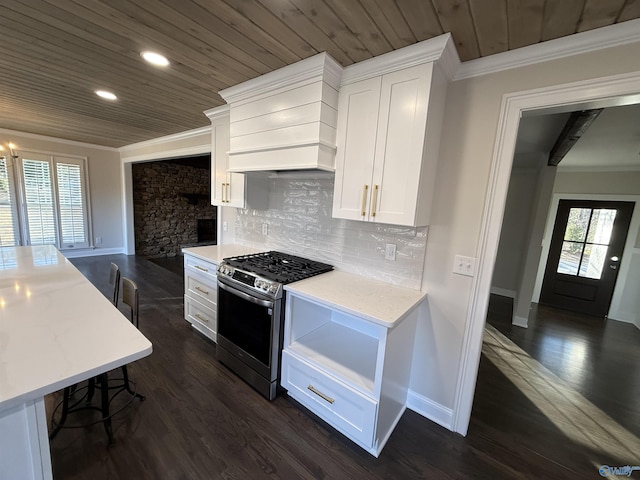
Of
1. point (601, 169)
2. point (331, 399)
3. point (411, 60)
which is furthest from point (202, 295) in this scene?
point (601, 169)

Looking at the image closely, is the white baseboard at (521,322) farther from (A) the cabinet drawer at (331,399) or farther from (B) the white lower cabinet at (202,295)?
(B) the white lower cabinet at (202,295)

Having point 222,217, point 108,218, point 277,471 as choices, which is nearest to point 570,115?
point 277,471

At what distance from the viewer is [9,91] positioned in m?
2.72

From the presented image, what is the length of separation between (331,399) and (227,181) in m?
2.30

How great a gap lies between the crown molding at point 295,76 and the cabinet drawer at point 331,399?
196 cm

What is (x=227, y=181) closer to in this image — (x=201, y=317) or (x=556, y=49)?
(x=201, y=317)

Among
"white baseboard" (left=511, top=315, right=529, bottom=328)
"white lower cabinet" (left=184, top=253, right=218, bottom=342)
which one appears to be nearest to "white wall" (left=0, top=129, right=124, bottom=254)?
"white lower cabinet" (left=184, top=253, right=218, bottom=342)

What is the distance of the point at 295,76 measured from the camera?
188cm

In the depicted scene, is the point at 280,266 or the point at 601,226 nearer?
the point at 280,266

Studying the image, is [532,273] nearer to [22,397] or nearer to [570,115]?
[570,115]

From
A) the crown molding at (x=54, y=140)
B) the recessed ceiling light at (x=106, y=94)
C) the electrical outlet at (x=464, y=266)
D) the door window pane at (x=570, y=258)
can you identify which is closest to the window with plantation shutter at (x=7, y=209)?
the crown molding at (x=54, y=140)

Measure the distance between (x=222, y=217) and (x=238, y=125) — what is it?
142 centimetres

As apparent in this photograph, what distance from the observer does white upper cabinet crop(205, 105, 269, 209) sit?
2.70 metres

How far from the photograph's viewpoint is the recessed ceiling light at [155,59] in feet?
5.99
